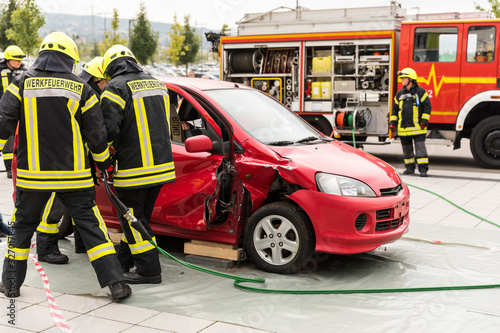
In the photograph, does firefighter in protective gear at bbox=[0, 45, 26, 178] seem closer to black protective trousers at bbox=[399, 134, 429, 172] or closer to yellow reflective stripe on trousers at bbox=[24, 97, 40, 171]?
yellow reflective stripe on trousers at bbox=[24, 97, 40, 171]

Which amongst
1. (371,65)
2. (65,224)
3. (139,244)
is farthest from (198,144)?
(371,65)

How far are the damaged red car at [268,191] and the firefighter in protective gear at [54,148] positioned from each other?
3.30 feet

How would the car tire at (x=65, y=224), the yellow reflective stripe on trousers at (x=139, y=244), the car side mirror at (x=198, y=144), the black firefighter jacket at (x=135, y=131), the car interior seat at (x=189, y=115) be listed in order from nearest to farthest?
the black firefighter jacket at (x=135, y=131) → the yellow reflective stripe on trousers at (x=139, y=244) → the car side mirror at (x=198, y=144) → the car interior seat at (x=189, y=115) → the car tire at (x=65, y=224)

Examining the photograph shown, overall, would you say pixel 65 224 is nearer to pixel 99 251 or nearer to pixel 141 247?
pixel 141 247

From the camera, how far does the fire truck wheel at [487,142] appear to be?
1195 cm

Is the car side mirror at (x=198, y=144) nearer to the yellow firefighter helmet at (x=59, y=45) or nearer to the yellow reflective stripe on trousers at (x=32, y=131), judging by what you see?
the yellow firefighter helmet at (x=59, y=45)


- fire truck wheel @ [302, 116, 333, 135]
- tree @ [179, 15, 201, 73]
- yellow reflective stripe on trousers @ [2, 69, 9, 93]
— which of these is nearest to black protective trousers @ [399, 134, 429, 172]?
fire truck wheel @ [302, 116, 333, 135]

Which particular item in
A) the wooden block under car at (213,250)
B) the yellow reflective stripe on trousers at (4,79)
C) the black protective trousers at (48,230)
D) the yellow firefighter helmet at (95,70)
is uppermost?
the yellow firefighter helmet at (95,70)

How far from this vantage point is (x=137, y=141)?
4895 millimetres

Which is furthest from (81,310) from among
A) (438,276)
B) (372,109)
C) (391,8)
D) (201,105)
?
(391,8)

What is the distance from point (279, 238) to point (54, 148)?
1.94 meters

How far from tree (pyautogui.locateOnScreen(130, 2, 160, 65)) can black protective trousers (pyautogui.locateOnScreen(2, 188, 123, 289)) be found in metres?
47.2

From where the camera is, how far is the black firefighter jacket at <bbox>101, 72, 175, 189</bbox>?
190 inches

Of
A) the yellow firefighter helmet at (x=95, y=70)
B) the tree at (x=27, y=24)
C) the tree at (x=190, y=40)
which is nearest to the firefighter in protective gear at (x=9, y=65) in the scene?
the yellow firefighter helmet at (x=95, y=70)
